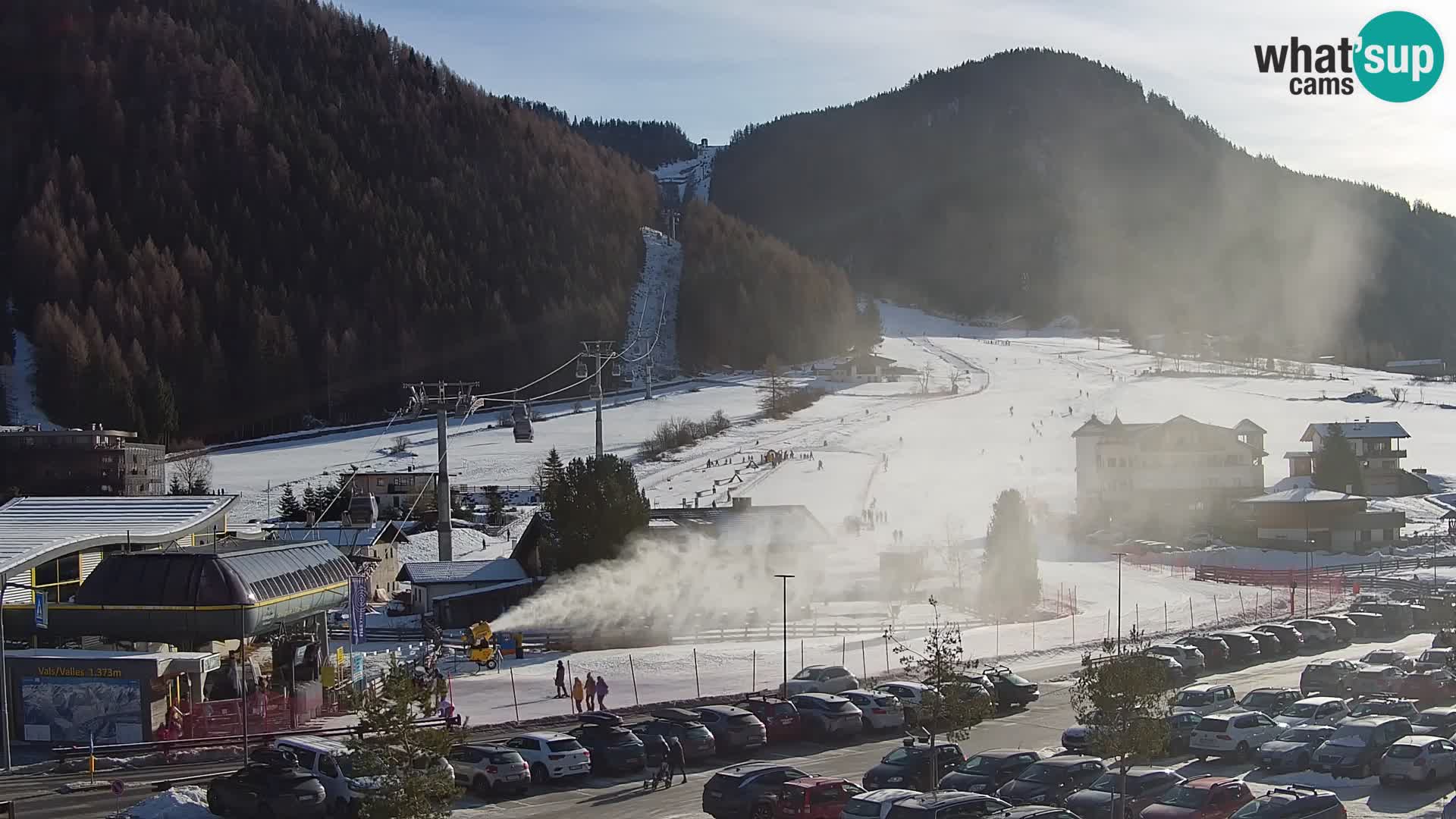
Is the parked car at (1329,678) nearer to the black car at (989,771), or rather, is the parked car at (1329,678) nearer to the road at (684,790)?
the road at (684,790)

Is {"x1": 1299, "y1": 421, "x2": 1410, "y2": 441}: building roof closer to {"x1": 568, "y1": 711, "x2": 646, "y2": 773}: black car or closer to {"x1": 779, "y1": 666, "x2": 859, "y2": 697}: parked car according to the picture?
{"x1": 779, "y1": 666, "x2": 859, "y2": 697}: parked car

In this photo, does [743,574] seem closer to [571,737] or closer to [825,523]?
[825,523]

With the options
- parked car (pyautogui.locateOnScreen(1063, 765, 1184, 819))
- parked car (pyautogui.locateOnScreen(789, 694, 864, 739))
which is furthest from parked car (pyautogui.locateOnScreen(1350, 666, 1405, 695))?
parked car (pyautogui.locateOnScreen(1063, 765, 1184, 819))

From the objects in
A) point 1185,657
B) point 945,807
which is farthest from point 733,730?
point 1185,657

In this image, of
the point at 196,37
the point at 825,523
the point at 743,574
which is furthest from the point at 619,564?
the point at 196,37

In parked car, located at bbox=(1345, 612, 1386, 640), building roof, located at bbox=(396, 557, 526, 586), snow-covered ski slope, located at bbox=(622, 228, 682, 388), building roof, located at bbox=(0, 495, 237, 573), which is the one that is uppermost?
snow-covered ski slope, located at bbox=(622, 228, 682, 388)

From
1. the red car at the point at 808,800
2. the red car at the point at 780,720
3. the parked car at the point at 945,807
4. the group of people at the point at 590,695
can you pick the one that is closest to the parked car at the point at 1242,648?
the red car at the point at 780,720

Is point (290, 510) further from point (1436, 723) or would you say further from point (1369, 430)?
point (1369, 430)
